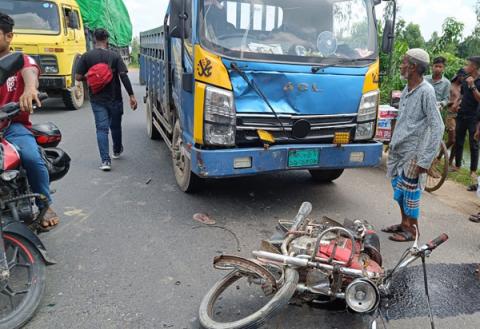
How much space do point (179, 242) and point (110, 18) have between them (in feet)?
45.9

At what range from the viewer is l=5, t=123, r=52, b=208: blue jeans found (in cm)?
307

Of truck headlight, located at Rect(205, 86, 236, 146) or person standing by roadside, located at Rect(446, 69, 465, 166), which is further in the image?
person standing by roadside, located at Rect(446, 69, 465, 166)

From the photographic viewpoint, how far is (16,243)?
2555 mm

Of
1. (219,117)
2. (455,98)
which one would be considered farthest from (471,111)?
(219,117)

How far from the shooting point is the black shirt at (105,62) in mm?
5512

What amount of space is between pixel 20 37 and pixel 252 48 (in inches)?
300

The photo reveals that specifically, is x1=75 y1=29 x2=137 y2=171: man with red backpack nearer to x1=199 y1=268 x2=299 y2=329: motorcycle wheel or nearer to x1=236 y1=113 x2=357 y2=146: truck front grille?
x1=236 y1=113 x2=357 y2=146: truck front grille

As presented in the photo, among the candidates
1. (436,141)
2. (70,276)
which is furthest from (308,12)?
(70,276)

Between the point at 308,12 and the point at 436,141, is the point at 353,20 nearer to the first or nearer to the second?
the point at 308,12

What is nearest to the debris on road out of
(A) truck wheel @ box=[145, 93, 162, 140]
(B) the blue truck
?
(B) the blue truck

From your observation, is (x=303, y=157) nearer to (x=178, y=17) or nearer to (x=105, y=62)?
(x=178, y=17)

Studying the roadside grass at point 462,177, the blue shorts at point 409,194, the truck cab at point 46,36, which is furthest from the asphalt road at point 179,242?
the truck cab at point 46,36

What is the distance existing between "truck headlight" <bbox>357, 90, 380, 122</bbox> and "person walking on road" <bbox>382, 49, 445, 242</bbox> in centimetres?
55

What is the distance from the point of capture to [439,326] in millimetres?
2658
